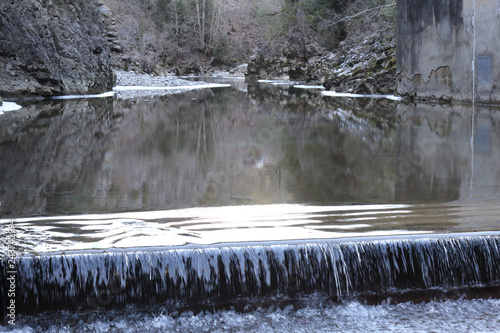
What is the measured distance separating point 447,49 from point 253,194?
36.4 feet

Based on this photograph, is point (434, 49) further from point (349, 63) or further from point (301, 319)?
point (301, 319)

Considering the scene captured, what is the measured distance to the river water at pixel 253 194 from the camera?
13.7ft

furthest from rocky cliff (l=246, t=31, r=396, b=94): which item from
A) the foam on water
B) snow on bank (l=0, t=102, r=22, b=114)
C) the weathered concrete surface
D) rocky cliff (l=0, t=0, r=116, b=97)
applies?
the foam on water

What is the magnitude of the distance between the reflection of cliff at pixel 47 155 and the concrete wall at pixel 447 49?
27.2 feet

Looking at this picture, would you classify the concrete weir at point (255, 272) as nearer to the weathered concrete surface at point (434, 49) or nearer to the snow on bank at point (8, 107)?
the weathered concrete surface at point (434, 49)

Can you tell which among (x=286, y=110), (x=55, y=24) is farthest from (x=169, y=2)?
(x=286, y=110)

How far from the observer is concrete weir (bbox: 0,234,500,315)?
164 inches

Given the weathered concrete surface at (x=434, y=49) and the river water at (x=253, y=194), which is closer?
the river water at (x=253, y=194)

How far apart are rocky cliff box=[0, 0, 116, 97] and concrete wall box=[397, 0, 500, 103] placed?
1082 cm

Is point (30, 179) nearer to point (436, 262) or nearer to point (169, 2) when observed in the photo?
point (436, 262)

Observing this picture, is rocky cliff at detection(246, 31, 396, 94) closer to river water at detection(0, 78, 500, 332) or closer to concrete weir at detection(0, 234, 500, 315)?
river water at detection(0, 78, 500, 332)

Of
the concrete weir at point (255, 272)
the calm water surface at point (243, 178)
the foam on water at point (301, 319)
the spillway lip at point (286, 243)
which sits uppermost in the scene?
the calm water surface at point (243, 178)

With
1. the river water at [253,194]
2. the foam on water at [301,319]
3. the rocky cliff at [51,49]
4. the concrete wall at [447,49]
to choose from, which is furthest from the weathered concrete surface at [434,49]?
the foam on water at [301,319]

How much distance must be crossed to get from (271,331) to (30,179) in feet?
13.2
